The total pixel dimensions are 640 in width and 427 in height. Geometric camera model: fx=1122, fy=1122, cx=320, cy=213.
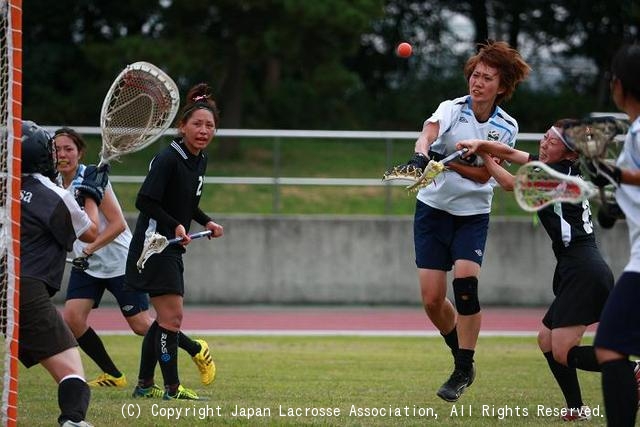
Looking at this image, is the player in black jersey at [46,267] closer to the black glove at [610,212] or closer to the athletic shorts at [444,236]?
the athletic shorts at [444,236]

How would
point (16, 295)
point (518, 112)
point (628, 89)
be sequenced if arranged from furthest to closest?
point (518, 112) < point (16, 295) < point (628, 89)

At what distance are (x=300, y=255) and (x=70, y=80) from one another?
31.9 ft

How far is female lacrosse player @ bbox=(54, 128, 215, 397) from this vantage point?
8.78 meters

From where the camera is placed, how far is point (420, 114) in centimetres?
2381

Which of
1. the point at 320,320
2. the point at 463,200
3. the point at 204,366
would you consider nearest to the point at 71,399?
the point at 204,366

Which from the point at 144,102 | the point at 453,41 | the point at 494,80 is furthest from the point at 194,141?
the point at 453,41

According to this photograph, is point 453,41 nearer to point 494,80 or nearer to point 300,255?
point 300,255

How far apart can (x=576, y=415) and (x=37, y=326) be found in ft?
11.6

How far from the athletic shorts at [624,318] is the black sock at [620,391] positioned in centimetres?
9

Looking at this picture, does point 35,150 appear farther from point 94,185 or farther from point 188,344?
point 188,344

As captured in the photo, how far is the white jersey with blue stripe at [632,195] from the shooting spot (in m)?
5.44

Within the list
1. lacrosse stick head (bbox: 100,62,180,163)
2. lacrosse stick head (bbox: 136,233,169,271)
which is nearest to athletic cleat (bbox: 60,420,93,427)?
lacrosse stick head (bbox: 136,233,169,271)

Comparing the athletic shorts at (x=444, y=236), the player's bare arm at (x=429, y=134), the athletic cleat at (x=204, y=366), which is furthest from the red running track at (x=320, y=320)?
the player's bare arm at (x=429, y=134)

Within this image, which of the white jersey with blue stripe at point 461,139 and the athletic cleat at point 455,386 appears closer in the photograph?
the athletic cleat at point 455,386
